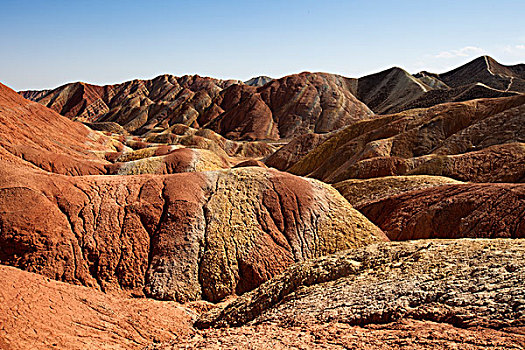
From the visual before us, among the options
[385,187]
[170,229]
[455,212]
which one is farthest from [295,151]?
[170,229]

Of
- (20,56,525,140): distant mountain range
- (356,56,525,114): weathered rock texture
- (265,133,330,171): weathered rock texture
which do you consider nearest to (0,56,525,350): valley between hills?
(265,133,330,171): weathered rock texture

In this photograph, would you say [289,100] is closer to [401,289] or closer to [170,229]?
[170,229]

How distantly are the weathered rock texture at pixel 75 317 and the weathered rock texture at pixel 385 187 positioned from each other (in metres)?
16.9

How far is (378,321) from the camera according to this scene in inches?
328

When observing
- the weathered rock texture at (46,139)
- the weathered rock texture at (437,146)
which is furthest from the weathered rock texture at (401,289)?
the weathered rock texture at (46,139)

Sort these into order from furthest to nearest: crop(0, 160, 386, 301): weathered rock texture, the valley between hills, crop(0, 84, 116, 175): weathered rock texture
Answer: crop(0, 84, 116, 175): weathered rock texture, crop(0, 160, 386, 301): weathered rock texture, the valley between hills

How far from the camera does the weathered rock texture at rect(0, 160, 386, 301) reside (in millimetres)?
13672

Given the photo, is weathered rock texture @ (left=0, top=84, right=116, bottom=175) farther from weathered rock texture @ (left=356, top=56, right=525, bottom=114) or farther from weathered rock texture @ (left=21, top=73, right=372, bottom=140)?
weathered rock texture @ (left=356, top=56, right=525, bottom=114)

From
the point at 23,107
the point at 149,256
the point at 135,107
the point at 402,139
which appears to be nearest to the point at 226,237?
the point at 149,256

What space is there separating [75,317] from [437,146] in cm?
3553

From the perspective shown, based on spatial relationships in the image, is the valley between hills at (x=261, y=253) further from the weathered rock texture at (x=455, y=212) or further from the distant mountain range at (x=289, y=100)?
the distant mountain range at (x=289, y=100)

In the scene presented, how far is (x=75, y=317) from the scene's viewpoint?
1081 cm

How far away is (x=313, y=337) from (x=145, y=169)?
991 inches

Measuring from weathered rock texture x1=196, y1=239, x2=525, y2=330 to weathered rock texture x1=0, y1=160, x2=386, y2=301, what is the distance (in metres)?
2.68
